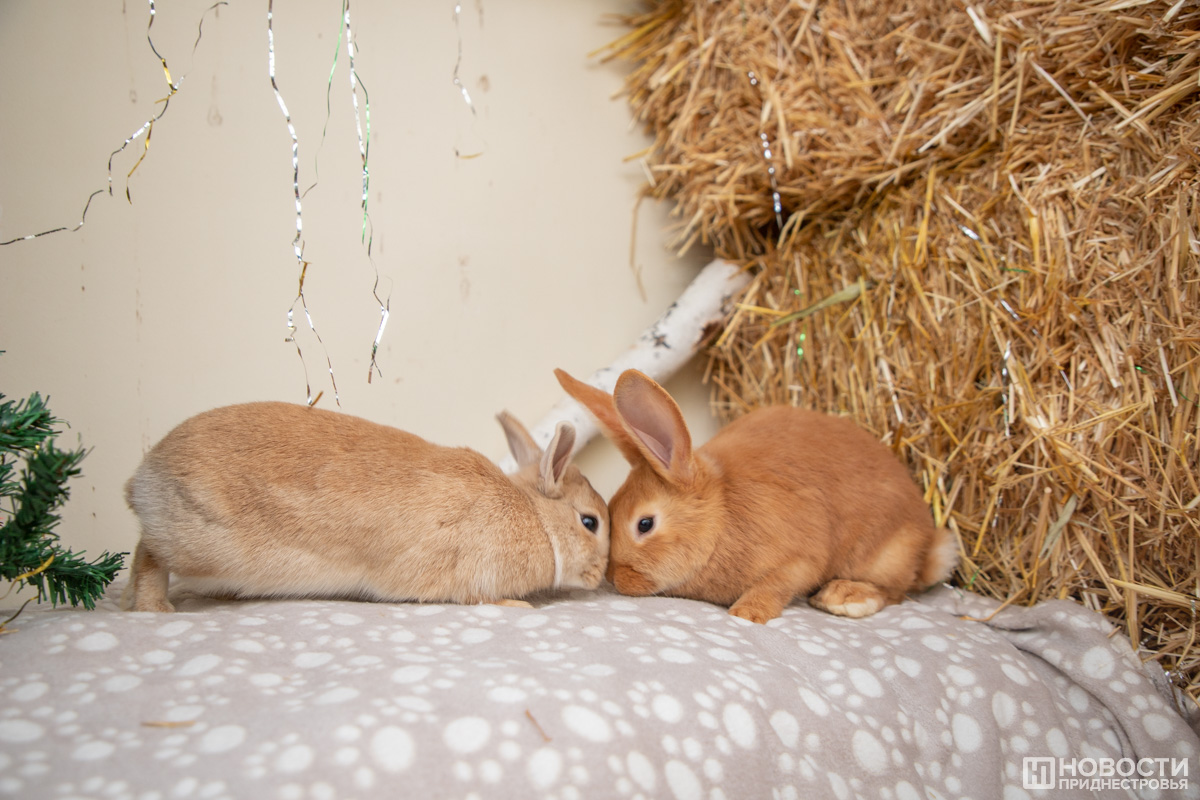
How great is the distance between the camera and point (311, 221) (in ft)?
7.73

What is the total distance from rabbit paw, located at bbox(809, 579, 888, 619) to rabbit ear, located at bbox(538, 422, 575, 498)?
786mm

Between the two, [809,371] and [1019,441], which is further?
[809,371]

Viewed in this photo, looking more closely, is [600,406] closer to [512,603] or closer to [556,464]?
[556,464]

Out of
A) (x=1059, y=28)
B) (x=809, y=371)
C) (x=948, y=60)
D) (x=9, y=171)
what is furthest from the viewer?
(x=809, y=371)

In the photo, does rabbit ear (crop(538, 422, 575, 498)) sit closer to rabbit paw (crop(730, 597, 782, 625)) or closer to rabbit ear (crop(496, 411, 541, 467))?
rabbit ear (crop(496, 411, 541, 467))

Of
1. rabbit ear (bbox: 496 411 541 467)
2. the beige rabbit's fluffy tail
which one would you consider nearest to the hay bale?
the beige rabbit's fluffy tail

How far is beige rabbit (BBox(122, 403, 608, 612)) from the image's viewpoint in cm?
171

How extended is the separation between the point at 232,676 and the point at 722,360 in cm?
222

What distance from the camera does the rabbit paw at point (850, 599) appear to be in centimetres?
209

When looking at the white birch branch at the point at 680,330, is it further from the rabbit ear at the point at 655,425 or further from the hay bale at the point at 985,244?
the rabbit ear at the point at 655,425

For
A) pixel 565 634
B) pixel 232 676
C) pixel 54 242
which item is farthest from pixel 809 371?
pixel 54 242

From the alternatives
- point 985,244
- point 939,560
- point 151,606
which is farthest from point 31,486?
point 985,244

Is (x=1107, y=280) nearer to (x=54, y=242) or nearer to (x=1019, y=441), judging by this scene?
(x=1019, y=441)

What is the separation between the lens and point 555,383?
2.89 m
